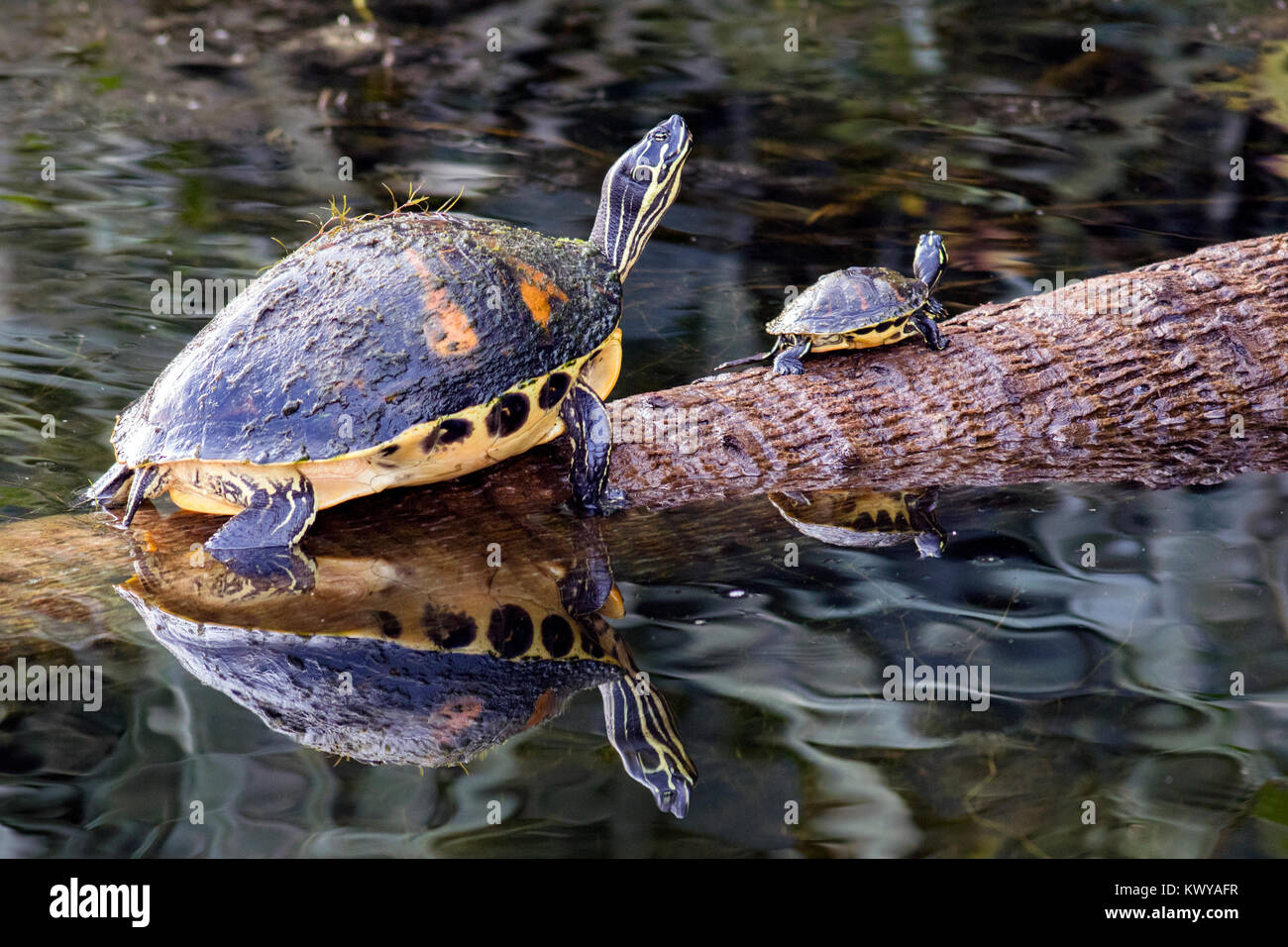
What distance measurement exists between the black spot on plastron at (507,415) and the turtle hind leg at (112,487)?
169cm

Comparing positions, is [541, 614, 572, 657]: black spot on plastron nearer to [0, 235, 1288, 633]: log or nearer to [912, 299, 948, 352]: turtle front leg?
[0, 235, 1288, 633]: log

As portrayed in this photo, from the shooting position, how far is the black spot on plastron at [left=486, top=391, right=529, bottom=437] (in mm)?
5027

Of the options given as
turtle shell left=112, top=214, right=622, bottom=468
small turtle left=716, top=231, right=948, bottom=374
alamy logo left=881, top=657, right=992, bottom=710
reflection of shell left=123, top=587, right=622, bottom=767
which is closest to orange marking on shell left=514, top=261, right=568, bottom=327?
turtle shell left=112, top=214, right=622, bottom=468

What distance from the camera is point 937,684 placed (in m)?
4.38

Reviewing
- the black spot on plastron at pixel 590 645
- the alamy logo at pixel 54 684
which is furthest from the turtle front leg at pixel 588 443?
the alamy logo at pixel 54 684

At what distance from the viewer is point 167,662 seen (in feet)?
14.5

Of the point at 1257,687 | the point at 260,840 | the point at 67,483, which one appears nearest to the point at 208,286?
the point at 67,483

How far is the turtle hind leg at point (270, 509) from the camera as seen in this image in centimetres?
489

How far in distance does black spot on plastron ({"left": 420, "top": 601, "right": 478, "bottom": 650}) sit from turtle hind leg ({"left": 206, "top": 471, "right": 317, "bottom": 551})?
0.67m

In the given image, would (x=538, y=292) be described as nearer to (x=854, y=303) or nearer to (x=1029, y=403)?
(x=854, y=303)

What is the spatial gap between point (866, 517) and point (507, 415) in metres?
1.79

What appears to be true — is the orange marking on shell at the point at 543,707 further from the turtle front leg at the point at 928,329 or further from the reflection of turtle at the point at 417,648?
the turtle front leg at the point at 928,329

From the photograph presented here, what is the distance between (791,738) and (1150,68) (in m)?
12.7
